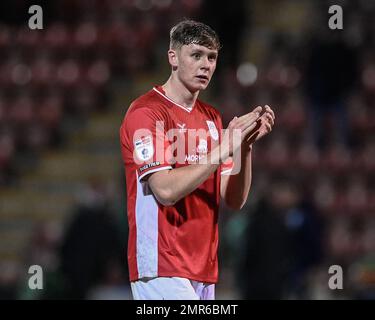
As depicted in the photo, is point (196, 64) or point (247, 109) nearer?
point (196, 64)

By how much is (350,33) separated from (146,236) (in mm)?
8194

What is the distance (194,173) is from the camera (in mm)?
4539

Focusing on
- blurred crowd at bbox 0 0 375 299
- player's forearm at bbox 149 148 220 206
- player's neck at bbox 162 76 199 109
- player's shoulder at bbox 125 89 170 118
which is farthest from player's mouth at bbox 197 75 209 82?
blurred crowd at bbox 0 0 375 299

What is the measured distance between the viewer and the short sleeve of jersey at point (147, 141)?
4.69 metres

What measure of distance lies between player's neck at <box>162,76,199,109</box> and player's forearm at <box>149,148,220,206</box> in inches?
19.6

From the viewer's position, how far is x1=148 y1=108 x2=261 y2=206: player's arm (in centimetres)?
454

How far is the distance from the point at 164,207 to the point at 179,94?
65cm

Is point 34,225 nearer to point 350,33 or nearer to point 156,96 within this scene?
point 350,33

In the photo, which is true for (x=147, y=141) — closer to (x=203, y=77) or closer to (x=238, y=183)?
(x=203, y=77)
